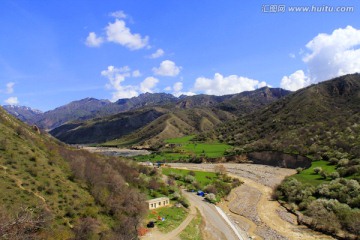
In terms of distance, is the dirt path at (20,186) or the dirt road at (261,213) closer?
the dirt path at (20,186)

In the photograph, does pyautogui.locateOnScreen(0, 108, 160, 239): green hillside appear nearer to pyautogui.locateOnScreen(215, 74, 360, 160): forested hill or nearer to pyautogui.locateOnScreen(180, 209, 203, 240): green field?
pyautogui.locateOnScreen(180, 209, 203, 240): green field

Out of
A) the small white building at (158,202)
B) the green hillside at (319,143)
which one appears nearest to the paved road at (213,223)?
the small white building at (158,202)

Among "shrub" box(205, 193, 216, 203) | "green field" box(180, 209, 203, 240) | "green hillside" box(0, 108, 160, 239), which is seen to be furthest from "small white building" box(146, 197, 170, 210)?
"shrub" box(205, 193, 216, 203)

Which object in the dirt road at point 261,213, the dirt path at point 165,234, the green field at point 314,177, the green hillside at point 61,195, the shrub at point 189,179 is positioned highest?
the green hillside at point 61,195

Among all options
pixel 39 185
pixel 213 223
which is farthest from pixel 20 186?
pixel 213 223

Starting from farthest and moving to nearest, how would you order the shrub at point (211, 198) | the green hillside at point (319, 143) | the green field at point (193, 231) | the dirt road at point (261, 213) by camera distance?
1. the shrub at point (211, 198)
2. the green hillside at point (319, 143)
3. the dirt road at point (261, 213)
4. the green field at point (193, 231)

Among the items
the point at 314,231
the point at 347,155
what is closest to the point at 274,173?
the point at 347,155

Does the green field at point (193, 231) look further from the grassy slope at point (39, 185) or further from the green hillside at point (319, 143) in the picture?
the green hillside at point (319, 143)
